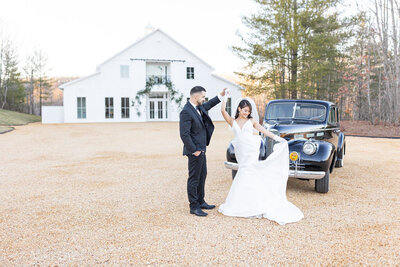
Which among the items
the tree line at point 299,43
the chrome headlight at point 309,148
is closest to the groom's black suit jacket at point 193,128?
the chrome headlight at point 309,148

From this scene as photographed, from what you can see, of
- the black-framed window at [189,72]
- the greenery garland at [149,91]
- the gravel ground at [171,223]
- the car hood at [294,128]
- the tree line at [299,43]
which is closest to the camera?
the gravel ground at [171,223]

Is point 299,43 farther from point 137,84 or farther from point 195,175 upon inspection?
point 195,175

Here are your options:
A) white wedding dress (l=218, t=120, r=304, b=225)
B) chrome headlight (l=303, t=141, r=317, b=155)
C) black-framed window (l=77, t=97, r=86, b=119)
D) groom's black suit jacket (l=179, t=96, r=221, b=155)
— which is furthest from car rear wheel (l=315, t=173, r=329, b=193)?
black-framed window (l=77, t=97, r=86, b=119)

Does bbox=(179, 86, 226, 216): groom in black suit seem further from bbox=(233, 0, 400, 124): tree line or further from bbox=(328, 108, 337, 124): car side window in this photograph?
bbox=(233, 0, 400, 124): tree line

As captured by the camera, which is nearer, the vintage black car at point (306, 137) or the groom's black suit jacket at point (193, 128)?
the groom's black suit jacket at point (193, 128)

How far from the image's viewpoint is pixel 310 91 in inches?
928

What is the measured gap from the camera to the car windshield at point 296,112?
7074 mm

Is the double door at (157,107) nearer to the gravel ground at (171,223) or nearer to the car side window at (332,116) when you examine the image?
the gravel ground at (171,223)

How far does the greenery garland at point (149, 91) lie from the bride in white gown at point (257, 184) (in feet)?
86.7

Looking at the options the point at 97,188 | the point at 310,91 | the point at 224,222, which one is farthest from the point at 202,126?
the point at 310,91

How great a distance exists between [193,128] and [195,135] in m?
0.11

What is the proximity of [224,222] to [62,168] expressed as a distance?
594cm

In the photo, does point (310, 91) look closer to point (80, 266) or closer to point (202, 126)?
point (202, 126)

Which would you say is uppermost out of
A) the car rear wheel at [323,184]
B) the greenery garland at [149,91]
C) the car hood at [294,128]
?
the greenery garland at [149,91]
